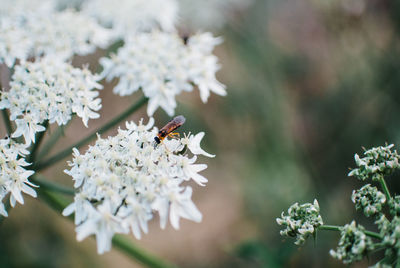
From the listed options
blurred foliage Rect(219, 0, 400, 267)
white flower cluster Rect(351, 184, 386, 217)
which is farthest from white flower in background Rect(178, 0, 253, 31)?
white flower cluster Rect(351, 184, 386, 217)

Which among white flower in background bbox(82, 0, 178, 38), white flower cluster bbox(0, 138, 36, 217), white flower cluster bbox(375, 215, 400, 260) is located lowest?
white flower cluster bbox(0, 138, 36, 217)

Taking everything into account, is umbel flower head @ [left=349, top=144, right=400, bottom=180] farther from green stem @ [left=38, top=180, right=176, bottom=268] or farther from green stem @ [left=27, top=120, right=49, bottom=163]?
green stem @ [left=27, top=120, right=49, bottom=163]

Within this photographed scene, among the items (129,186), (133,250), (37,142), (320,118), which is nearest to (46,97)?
(37,142)

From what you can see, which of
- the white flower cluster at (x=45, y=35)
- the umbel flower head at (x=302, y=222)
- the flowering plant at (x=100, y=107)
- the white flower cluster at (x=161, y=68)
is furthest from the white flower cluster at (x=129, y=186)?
the white flower cluster at (x=45, y=35)

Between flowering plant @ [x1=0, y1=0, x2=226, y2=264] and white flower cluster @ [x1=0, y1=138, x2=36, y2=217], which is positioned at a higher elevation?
flowering plant @ [x1=0, y1=0, x2=226, y2=264]

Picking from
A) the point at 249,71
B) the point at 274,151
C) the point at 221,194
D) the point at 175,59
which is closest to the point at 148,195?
the point at 175,59

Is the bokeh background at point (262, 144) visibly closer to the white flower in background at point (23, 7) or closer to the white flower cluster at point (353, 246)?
the white flower in background at point (23, 7)

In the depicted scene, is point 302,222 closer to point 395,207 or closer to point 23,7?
point 395,207
